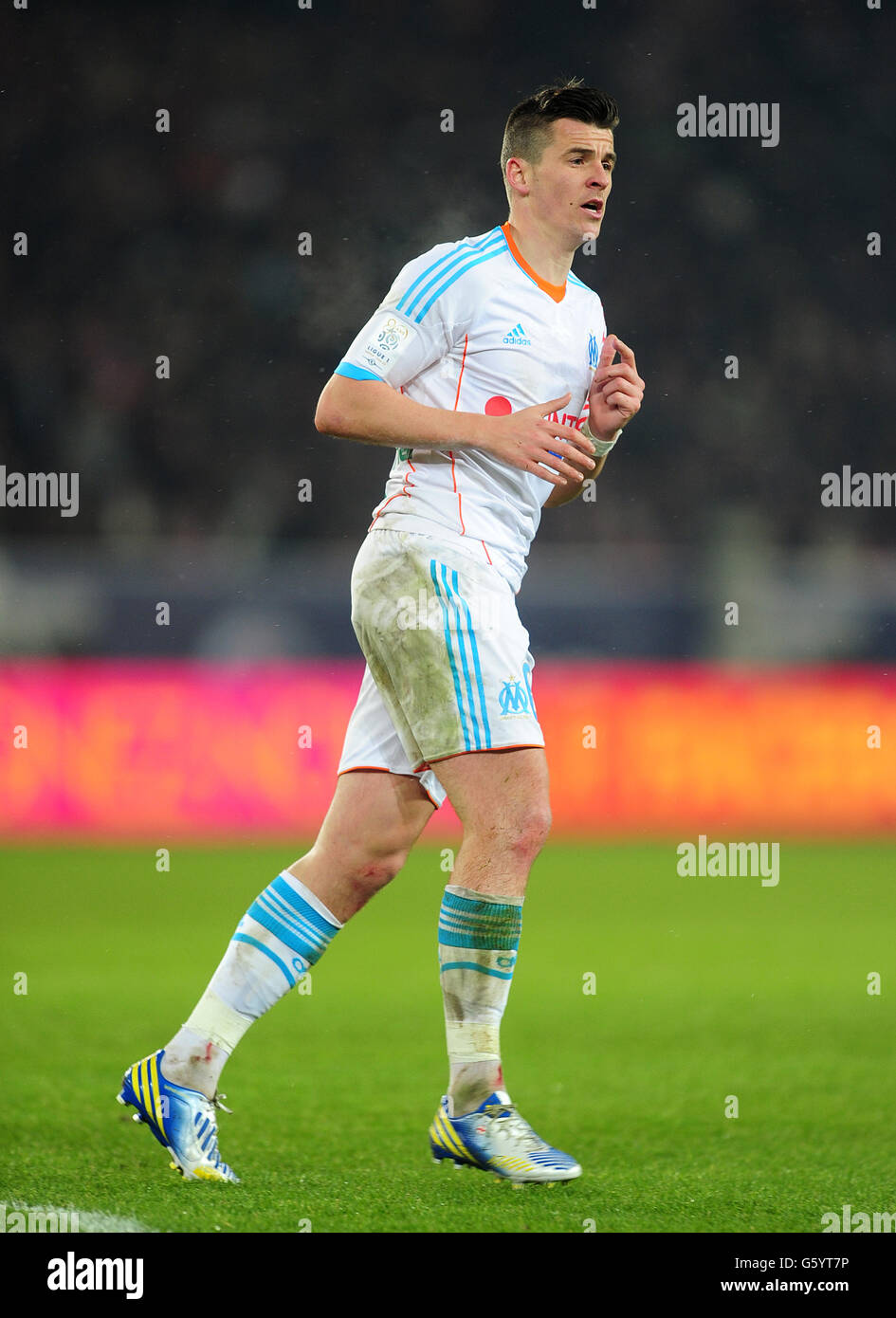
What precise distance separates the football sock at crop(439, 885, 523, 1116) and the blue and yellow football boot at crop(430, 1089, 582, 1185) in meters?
0.03

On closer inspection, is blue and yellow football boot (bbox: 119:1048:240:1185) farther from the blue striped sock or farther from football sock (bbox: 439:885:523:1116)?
football sock (bbox: 439:885:523:1116)

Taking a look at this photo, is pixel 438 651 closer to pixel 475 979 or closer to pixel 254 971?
pixel 475 979

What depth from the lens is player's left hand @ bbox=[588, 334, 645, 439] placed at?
11.1ft

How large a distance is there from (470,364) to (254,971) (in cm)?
134

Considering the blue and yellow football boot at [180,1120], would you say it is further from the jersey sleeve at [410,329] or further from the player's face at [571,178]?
the player's face at [571,178]

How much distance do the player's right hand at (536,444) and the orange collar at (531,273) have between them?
34 centimetres

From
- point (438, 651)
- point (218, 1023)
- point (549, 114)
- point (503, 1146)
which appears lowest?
point (503, 1146)

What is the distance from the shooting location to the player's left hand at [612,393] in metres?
3.38

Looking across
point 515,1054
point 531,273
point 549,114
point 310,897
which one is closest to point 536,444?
point 531,273

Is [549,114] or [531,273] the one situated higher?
[549,114]

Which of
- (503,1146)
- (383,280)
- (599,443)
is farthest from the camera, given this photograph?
(383,280)

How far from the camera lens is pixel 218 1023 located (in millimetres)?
3258

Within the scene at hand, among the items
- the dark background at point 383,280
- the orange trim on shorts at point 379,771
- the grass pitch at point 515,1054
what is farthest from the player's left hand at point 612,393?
the dark background at point 383,280

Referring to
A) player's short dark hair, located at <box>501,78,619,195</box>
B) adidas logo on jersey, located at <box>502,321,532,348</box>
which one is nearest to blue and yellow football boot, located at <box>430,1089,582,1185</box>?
adidas logo on jersey, located at <box>502,321,532,348</box>
